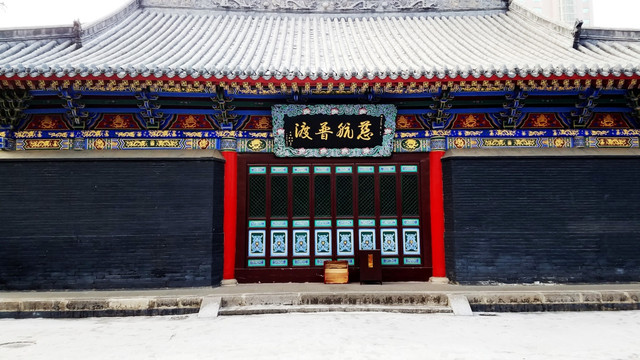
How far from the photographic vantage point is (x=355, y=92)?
26.2 ft

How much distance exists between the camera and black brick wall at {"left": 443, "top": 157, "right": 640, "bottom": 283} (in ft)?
25.5

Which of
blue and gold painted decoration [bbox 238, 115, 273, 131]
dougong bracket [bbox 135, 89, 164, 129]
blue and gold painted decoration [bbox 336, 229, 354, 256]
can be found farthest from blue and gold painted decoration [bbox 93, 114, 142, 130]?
blue and gold painted decoration [bbox 336, 229, 354, 256]

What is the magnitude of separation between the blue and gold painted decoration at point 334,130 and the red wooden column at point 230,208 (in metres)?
0.86

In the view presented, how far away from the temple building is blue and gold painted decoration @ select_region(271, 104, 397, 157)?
27 mm

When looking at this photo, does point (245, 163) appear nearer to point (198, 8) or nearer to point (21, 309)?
point (21, 309)

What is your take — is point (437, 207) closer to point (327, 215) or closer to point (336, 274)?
point (327, 215)

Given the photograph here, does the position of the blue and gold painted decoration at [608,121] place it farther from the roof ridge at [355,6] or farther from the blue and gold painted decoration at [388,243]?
the roof ridge at [355,6]

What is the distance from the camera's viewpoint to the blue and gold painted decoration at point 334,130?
8.11 metres

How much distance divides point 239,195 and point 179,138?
1529mm

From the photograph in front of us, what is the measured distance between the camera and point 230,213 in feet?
26.6

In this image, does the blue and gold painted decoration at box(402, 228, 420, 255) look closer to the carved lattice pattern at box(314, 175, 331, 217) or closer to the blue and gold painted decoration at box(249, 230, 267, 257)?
the carved lattice pattern at box(314, 175, 331, 217)

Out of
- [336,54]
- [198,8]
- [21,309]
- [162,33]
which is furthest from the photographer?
[198,8]

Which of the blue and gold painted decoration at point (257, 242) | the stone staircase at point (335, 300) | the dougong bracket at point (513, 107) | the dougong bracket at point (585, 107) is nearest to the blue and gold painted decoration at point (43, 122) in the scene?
the blue and gold painted decoration at point (257, 242)

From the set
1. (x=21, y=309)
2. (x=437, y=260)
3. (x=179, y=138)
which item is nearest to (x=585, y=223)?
(x=437, y=260)
